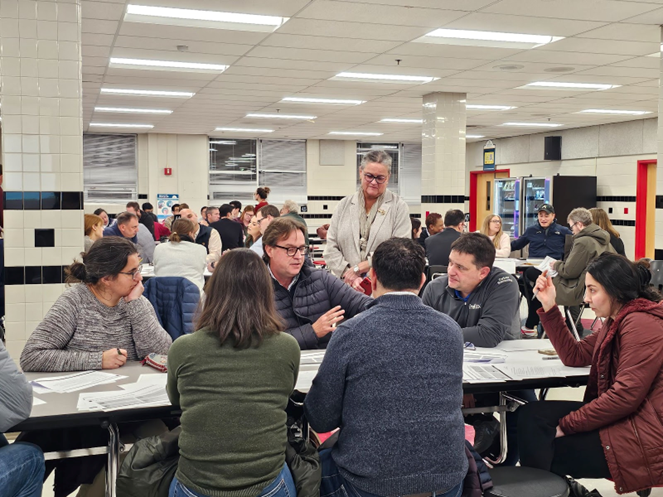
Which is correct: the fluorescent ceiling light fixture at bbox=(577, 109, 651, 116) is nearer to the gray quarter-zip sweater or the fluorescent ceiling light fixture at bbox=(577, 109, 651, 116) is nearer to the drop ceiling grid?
the drop ceiling grid

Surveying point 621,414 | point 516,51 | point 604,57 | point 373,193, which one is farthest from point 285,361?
point 604,57

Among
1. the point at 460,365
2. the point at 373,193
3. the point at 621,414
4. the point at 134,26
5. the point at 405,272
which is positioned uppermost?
the point at 134,26

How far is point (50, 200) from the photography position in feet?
15.8

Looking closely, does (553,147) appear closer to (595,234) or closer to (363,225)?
(595,234)

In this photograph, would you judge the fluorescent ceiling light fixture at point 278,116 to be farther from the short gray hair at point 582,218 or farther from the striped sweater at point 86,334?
the striped sweater at point 86,334

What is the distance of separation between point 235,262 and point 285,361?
0.38m

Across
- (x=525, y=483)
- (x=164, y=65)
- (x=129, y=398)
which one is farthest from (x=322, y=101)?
(x=525, y=483)

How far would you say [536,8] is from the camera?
5.65 metres

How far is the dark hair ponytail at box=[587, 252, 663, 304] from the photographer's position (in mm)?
2783

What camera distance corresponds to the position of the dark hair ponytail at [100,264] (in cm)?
297

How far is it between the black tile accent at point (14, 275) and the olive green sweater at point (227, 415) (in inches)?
125

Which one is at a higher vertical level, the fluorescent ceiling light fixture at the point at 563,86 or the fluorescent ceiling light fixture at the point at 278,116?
the fluorescent ceiling light fixture at the point at 563,86

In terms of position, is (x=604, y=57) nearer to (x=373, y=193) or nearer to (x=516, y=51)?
(x=516, y=51)

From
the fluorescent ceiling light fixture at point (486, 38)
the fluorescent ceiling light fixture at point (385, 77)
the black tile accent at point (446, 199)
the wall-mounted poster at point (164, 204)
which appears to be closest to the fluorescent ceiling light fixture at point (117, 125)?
the wall-mounted poster at point (164, 204)
